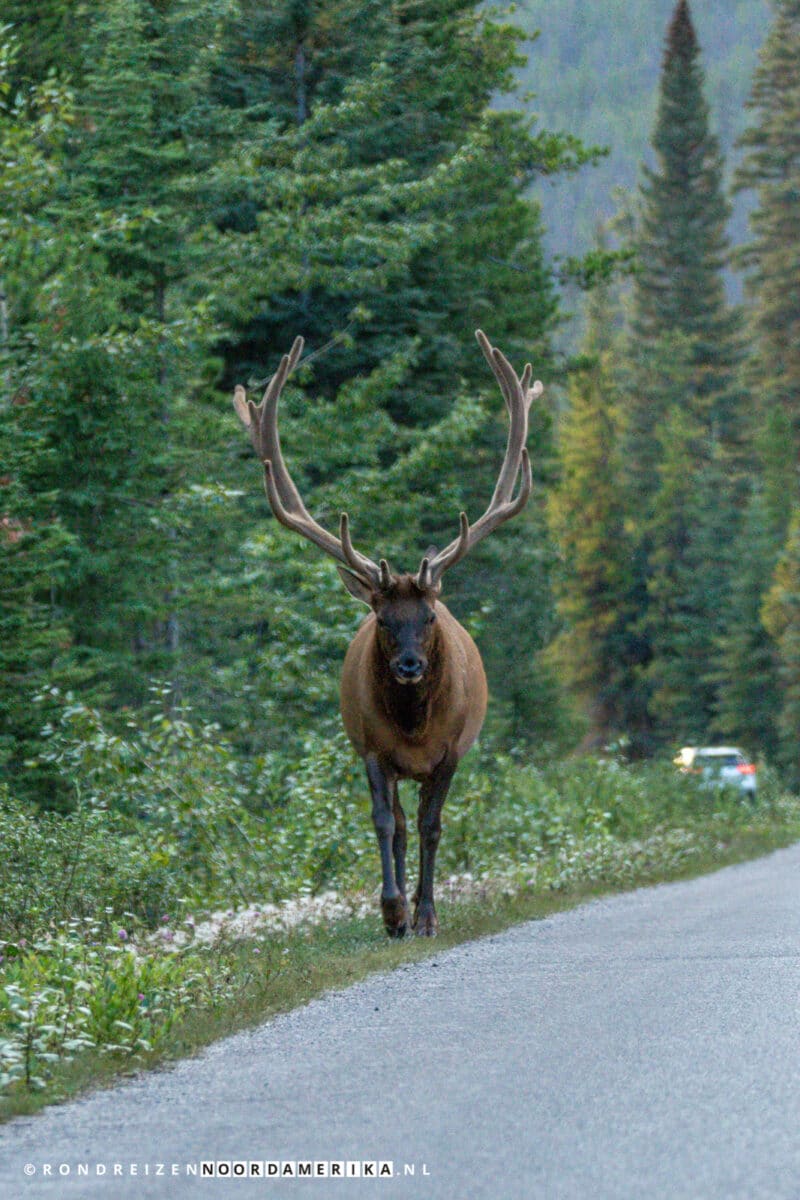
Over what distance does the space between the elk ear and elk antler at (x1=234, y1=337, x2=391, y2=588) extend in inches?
1.5

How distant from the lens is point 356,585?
12.7 metres

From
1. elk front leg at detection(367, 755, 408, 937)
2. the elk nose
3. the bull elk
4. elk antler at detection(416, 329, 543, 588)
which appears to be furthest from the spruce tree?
the elk nose

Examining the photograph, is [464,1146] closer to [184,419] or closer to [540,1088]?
[540,1088]

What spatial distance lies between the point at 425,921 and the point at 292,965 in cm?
225

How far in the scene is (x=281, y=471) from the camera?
14.1m

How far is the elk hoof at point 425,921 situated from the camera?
12352 mm

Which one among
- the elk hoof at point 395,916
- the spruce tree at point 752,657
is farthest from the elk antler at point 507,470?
the spruce tree at point 752,657

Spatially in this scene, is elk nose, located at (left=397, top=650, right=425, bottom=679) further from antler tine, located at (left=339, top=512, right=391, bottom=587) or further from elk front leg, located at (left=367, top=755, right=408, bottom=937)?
elk front leg, located at (left=367, top=755, right=408, bottom=937)

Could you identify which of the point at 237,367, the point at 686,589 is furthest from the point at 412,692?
the point at 686,589

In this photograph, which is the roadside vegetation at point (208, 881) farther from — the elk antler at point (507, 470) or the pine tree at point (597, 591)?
the pine tree at point (597, 591)

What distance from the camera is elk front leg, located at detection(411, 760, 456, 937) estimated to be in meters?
12.5

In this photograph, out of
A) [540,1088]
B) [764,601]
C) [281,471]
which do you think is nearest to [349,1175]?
[540,1088]

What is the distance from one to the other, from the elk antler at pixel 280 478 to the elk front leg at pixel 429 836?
1318mm

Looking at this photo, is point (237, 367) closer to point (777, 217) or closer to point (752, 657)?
point (752, 657)
